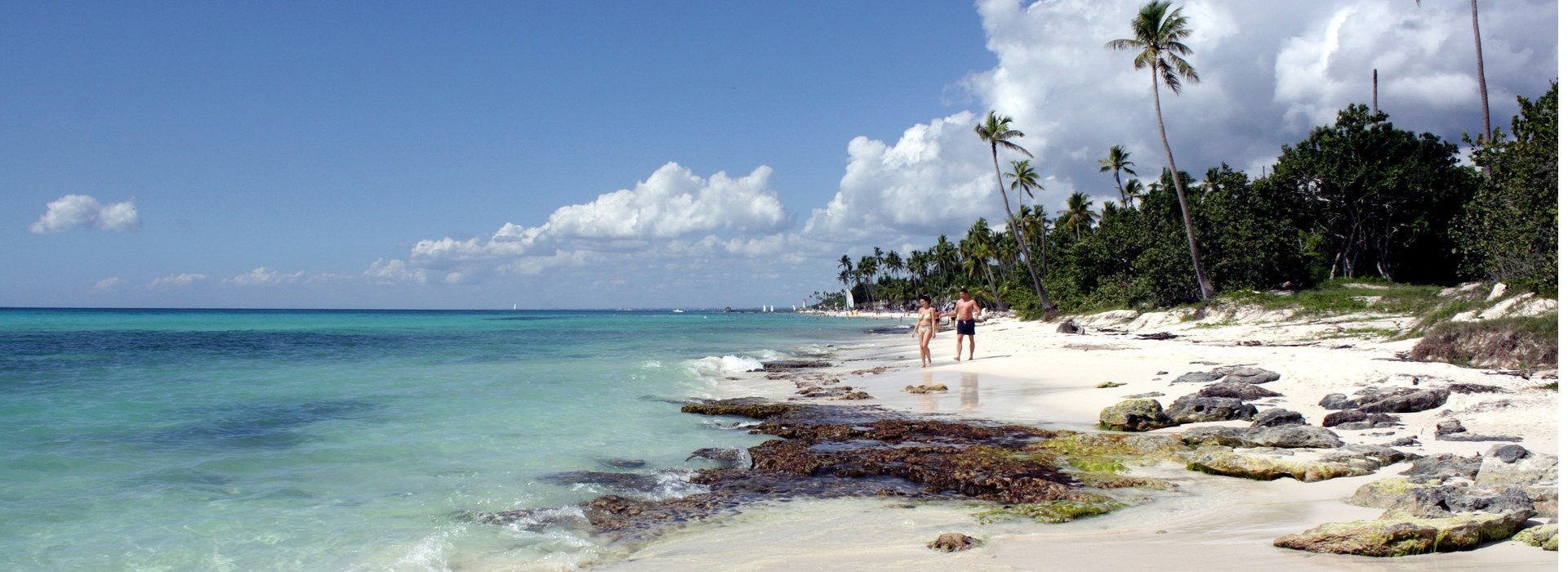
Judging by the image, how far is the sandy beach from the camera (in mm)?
4777

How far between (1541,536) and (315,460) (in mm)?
10849

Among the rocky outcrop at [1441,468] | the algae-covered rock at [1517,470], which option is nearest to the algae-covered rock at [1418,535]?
the algae-covered rock at [1517,470]

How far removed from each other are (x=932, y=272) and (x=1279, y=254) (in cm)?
9222

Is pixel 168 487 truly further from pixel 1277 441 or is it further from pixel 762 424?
pixel 1277 441

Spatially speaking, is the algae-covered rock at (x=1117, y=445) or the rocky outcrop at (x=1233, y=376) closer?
the algae-covered rock at (x=1117, y=445)

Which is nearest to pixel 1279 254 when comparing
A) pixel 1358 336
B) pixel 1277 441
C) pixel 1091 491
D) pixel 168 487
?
pixel 1358 336

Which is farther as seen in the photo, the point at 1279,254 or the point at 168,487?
the point at 1279,254

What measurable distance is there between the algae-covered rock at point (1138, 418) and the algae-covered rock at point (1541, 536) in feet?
17.6

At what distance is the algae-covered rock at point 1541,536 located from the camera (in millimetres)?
4137

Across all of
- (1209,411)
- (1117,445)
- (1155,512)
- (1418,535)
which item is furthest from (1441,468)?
(1209,411)

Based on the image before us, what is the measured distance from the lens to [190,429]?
12016 millimetres

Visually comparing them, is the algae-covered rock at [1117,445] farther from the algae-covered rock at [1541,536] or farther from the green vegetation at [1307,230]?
the green vegetation at [1307,230]

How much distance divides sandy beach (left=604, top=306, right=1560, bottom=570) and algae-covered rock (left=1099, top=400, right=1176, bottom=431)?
20 cm

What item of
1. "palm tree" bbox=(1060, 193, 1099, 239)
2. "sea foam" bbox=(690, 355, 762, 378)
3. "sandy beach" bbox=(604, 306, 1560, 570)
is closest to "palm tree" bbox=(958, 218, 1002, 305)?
"palm tree" bbox=(1060, 193, 1099, 239)
